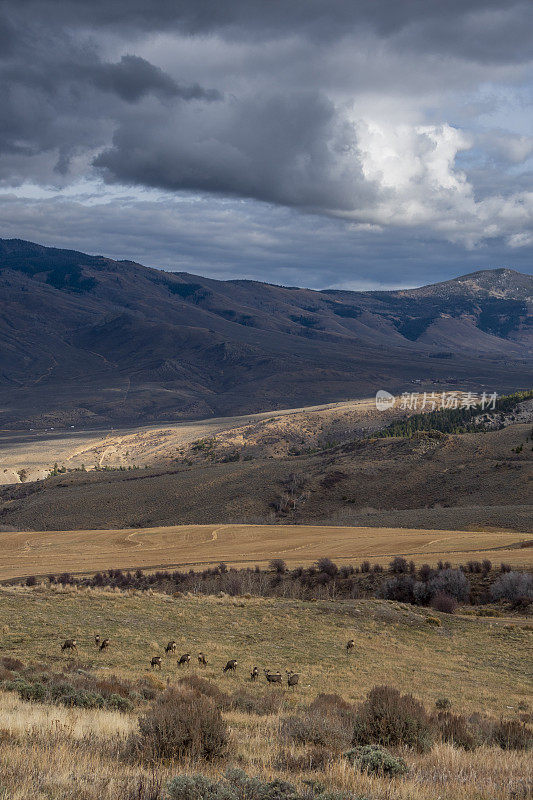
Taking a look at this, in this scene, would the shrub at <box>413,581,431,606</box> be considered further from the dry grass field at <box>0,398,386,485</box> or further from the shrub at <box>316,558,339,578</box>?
the dry grass field at <box>0,398,386,485</box>

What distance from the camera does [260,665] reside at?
16.8m

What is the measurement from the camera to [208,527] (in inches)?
2173

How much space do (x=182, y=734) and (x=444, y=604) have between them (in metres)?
20.5

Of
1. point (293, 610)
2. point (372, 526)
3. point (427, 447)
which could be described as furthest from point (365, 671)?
point (427, 447)

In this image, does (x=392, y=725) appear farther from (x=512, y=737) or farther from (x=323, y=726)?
(x=512, y=737)

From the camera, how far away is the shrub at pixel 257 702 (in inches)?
460

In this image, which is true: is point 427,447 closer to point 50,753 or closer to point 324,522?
point 324,522

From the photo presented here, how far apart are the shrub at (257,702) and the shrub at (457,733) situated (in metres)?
3.15

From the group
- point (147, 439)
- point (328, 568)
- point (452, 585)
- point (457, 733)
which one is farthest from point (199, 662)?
point (147, 439)

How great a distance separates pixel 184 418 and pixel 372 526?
140 metres

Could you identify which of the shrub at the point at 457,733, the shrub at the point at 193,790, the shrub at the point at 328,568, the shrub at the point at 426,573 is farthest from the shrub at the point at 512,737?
the shrub at the point at 328,568

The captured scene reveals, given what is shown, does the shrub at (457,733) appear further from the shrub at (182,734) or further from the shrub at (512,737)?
the shrub at (182,734)

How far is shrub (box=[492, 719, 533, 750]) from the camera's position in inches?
369

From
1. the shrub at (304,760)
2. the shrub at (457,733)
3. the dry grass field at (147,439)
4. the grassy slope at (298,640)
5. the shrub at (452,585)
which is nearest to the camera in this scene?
the shrub at (304,760)
